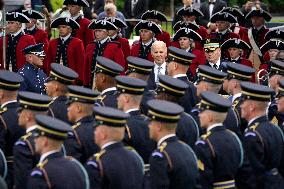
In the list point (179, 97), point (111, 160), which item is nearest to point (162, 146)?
point (111, 160)

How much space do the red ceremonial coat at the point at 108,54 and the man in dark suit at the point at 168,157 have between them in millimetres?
7105

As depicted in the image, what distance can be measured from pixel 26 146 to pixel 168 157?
140cm

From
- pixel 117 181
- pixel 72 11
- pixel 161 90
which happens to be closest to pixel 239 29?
pixel 72 11

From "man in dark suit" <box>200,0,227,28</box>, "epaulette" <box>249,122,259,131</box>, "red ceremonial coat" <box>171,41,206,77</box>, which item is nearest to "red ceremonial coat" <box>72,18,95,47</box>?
"red ceremonial coat" <box>171,41,206,77</box>

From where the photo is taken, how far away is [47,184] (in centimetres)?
797

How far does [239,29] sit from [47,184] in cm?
1082

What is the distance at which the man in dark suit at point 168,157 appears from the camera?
851 centimetres

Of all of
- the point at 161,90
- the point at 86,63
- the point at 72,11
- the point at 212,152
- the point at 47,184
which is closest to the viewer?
the point at 47,184

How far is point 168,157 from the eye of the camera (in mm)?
8523

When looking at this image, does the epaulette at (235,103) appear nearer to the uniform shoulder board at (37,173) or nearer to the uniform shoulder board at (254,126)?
the uniform shoulder board at (254,126)

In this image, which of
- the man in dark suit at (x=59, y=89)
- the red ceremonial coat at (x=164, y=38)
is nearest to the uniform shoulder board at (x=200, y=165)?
the man in dark suit at (x=59, y=89)

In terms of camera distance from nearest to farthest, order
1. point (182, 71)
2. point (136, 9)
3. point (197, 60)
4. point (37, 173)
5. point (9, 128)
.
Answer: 1. point (37, 173)
2. point (9, 128)
3. point (182, 71)
4. point (197, 60)
5. point (136, 9)

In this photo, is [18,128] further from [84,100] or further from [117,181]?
[117,181]

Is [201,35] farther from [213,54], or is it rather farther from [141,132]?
[141,132]
